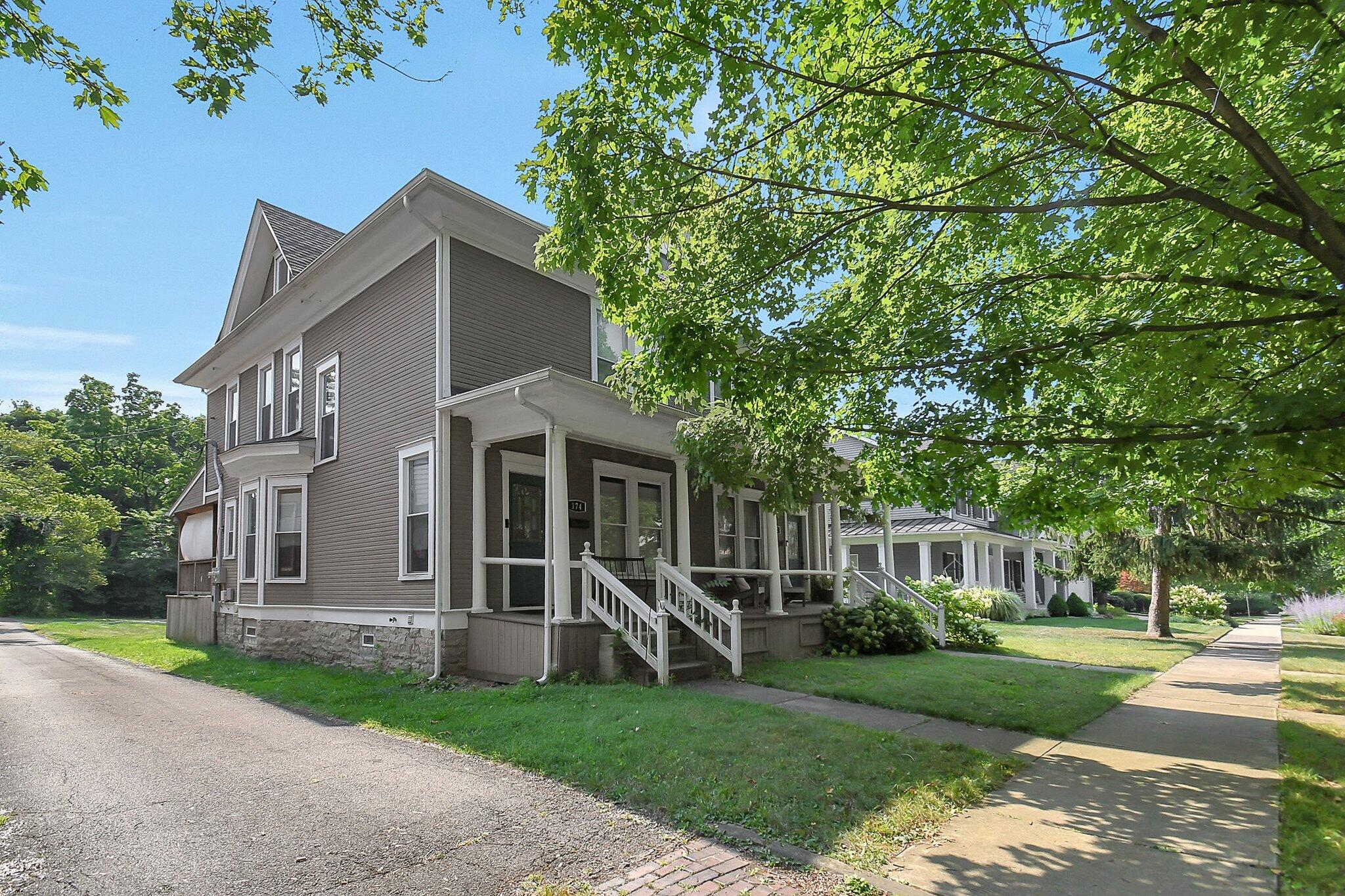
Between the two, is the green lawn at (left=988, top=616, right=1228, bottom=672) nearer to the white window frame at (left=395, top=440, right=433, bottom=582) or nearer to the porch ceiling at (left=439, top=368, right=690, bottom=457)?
the porch ceiling at (left=439, top=368, right=690, bottom=457)

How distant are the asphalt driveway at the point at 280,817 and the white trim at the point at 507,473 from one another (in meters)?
3.52

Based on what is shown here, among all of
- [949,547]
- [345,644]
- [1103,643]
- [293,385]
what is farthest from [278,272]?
[949,547]

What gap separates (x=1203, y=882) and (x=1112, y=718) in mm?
4559

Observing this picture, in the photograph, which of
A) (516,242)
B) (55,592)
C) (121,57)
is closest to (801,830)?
(121,57)

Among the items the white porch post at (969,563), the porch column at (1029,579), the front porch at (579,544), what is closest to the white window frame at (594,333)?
the front porch at (579,544)

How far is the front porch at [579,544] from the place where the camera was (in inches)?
378

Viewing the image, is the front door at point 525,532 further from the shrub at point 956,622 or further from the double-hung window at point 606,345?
the shrub at point 956,622

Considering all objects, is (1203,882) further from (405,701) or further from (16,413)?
(16,413)

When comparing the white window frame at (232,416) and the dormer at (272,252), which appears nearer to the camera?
the dormer at (272,252)

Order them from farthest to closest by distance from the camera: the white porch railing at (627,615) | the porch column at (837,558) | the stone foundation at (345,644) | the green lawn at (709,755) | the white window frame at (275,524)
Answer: the porch column at (837,558) → the white window frame at (275,524) → the stone foundation at (345,644) → the white porch railing at (627,615) → the green lawn at (709,755)

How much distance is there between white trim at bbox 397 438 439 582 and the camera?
1057 cm

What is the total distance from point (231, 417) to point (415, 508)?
919cm

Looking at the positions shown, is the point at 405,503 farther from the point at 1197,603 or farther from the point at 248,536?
the point at 1197,603

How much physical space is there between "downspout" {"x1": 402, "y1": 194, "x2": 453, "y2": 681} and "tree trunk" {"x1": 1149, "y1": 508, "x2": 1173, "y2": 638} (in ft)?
48.1
